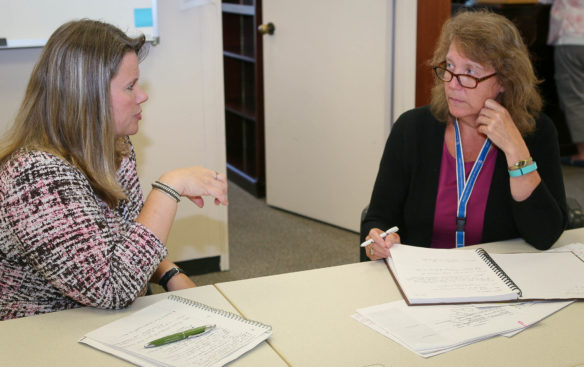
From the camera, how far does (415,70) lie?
10.6ft

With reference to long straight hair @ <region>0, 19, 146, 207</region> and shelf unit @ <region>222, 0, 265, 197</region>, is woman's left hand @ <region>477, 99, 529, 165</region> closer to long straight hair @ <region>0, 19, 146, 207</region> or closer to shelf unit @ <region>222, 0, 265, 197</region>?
long straight hair @ <region>0, 19, 146, 207</region>

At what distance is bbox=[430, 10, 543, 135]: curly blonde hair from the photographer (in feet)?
6.30

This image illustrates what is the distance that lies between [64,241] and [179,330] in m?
0.30

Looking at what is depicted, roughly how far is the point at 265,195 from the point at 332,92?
109 cm

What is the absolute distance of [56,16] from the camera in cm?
273

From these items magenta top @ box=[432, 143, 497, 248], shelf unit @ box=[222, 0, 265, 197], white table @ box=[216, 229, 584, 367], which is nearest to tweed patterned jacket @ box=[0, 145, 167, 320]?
white table @ box=[216, 229, 584, 367]

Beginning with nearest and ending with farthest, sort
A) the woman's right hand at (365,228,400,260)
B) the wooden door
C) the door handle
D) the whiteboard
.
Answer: the woman's right hand at (365,228,400,260), the whiteboard, the wooden door, the door handle

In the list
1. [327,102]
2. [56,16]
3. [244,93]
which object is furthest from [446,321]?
[244,93]

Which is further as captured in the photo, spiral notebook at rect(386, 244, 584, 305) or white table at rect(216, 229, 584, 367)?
spiral notebook at rect(386, 244, 584, 305)

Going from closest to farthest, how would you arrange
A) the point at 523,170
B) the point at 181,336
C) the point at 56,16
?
the point at 181,336, the point at 523,170, the point at 56,16

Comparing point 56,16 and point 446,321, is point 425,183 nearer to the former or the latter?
point 446,321

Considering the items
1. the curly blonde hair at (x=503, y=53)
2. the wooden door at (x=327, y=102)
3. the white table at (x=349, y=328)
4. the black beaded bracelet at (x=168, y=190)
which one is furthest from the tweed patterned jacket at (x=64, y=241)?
the wooden door at (x=327, y=102)

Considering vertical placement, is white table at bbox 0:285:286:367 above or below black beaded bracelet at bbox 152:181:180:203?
below

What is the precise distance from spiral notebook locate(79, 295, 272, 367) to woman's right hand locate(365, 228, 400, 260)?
0.47m
